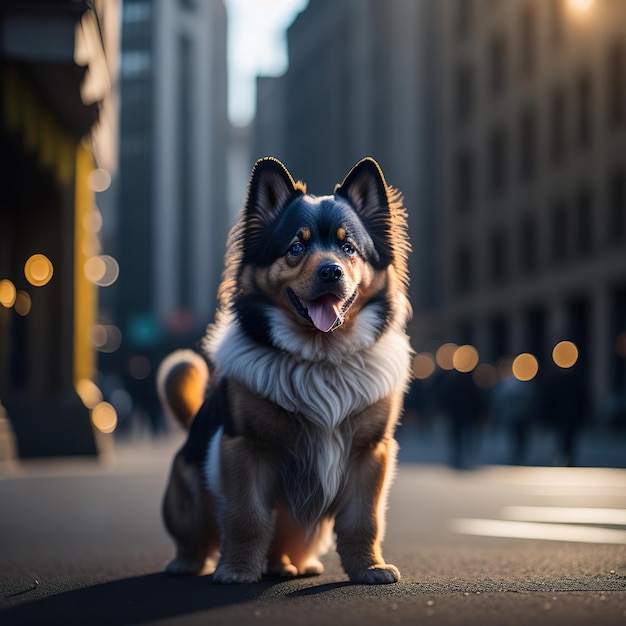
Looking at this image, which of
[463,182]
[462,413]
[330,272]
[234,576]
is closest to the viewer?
[330,272]

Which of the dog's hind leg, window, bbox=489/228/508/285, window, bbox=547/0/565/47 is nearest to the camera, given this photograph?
the dog's hind leg

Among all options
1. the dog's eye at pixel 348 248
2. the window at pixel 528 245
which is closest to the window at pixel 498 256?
the window at pixel 528 245

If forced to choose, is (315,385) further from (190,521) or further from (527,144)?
(527,144)

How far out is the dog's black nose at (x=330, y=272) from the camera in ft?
16.9

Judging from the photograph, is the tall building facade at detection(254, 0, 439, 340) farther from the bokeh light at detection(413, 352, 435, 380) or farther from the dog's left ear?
the dog's left ear

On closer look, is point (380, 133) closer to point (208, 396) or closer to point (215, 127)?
point (215, 127)

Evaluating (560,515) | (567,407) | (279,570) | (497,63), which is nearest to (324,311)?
(279,570)

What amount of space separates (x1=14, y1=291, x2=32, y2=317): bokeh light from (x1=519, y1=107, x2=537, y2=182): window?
2646 centimetres

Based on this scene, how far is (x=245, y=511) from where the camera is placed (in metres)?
5.36

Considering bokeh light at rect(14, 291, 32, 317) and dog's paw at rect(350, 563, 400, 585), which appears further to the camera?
bokeh light at rect(14, 291, 32, 317)

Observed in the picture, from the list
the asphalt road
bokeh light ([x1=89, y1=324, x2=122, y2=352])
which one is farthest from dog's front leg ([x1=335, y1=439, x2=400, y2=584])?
bokeh light ([x1=89, y1=324, x2=122, y2=352])

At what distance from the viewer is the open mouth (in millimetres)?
5281

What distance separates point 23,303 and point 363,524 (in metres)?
17.6

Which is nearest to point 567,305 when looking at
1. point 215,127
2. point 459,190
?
point 459,190
